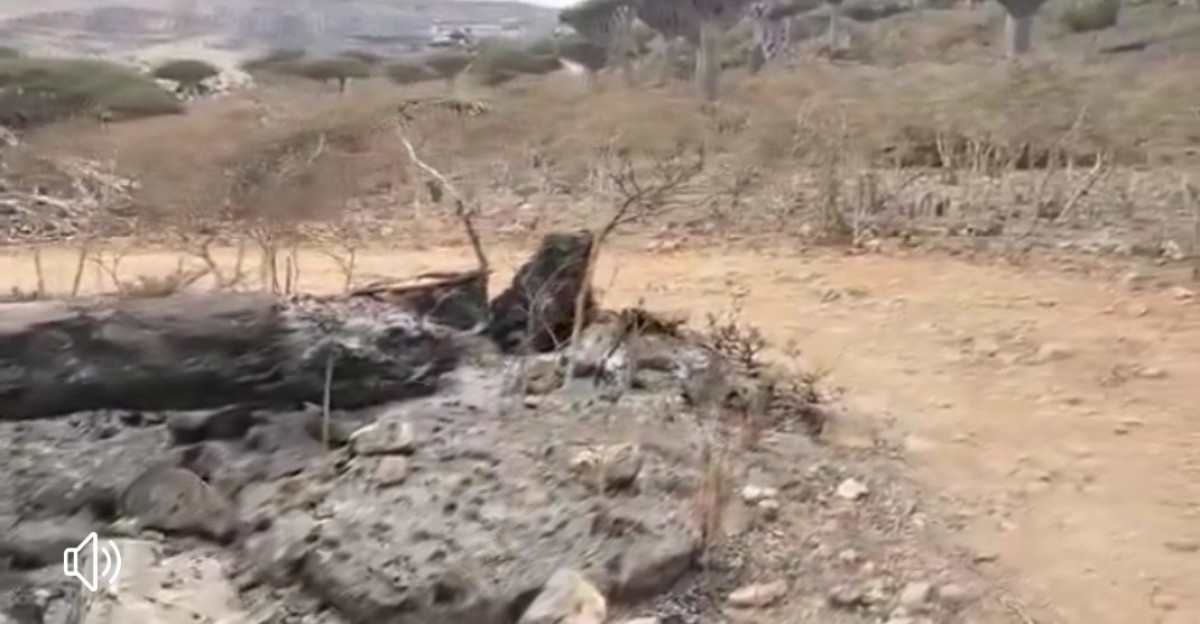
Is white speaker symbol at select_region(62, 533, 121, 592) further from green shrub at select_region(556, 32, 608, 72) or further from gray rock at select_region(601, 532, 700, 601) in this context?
green shrub at select_region(556, 32, 608, 72)

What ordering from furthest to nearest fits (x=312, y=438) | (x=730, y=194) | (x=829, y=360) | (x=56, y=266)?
(x=730, y=194) < (x=56, y=266) < (x=829, y=360) < (x=312, y=438)

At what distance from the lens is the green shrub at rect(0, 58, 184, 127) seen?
7.14m

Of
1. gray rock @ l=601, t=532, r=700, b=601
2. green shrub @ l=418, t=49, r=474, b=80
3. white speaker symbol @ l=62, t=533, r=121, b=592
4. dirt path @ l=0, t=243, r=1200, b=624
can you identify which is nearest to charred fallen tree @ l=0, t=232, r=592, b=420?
white speaker symbol @ l=62, t=533, r=121, b=592

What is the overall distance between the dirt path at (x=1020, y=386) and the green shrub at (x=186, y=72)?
258cm

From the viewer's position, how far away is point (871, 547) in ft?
6.74

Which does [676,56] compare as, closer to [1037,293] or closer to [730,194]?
[730,194]

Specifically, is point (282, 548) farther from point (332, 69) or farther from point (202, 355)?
point (332, 69)

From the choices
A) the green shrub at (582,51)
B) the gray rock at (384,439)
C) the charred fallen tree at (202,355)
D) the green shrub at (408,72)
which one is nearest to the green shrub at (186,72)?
the green shrub at (408,72)

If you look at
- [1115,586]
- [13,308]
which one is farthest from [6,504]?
[1115,586]

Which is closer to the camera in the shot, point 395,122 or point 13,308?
point 13,308

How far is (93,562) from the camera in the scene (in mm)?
1954

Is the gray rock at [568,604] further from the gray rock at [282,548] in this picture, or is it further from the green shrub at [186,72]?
the green shrub at [186,72]

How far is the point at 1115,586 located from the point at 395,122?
4827 millimetres

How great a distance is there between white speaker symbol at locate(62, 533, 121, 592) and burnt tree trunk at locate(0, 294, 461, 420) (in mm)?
369
